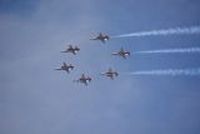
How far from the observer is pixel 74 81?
615 feet

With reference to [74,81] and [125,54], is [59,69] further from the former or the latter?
[125,54]

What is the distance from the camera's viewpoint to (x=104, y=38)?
180250 mm

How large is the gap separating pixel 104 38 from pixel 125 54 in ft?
17.4

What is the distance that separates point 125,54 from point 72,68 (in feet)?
41.7

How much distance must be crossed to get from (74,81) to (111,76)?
8.89 m

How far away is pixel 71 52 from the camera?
184625 mm

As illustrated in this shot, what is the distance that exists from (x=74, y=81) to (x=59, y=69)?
4023 mm

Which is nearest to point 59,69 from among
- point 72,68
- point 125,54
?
point 72,68

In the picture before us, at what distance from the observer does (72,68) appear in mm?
186625

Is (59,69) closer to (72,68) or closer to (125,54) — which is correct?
(72,68)

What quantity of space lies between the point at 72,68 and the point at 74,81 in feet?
9.44

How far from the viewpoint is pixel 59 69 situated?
187000mm

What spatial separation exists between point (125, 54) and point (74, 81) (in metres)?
13.7
